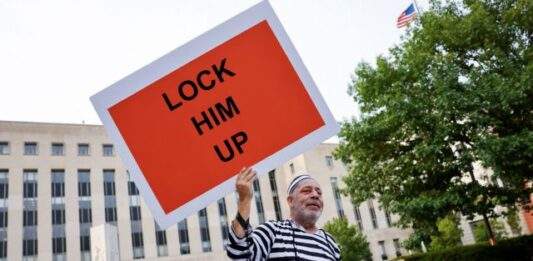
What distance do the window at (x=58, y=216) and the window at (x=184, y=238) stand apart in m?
11.0

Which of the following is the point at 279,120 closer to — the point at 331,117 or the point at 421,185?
the point at 331,117

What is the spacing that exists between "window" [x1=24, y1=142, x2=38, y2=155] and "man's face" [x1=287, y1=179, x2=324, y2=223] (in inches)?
1808

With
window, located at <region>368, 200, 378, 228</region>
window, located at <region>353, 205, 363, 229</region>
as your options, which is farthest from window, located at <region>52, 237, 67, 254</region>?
window, located at <region>368, 200, 378, 228</region>

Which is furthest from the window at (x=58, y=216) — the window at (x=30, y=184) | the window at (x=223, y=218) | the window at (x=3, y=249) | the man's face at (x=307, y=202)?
the man's face at (x=307, y=202)

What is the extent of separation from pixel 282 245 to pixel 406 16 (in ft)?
61.0

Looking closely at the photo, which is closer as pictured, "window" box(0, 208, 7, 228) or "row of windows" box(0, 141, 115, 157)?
"window" box(0, 208, 7, 228)

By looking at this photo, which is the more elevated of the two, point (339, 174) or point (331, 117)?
point (339, 174)

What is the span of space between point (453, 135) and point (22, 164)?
39.6 metres

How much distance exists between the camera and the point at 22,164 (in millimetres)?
41812

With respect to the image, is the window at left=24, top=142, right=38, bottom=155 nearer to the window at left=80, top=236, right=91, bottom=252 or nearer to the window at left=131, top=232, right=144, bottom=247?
the window at left=80, top=236, right=91, bottom=252

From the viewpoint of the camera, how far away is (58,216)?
41.3 meters

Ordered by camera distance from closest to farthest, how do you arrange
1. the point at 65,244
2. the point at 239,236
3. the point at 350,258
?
the point at 239,236
the point at 350,258
the point at 65,244

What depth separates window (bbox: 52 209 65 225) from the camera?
135 ft

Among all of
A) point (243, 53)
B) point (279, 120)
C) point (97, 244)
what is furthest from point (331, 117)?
point (97, 244)
